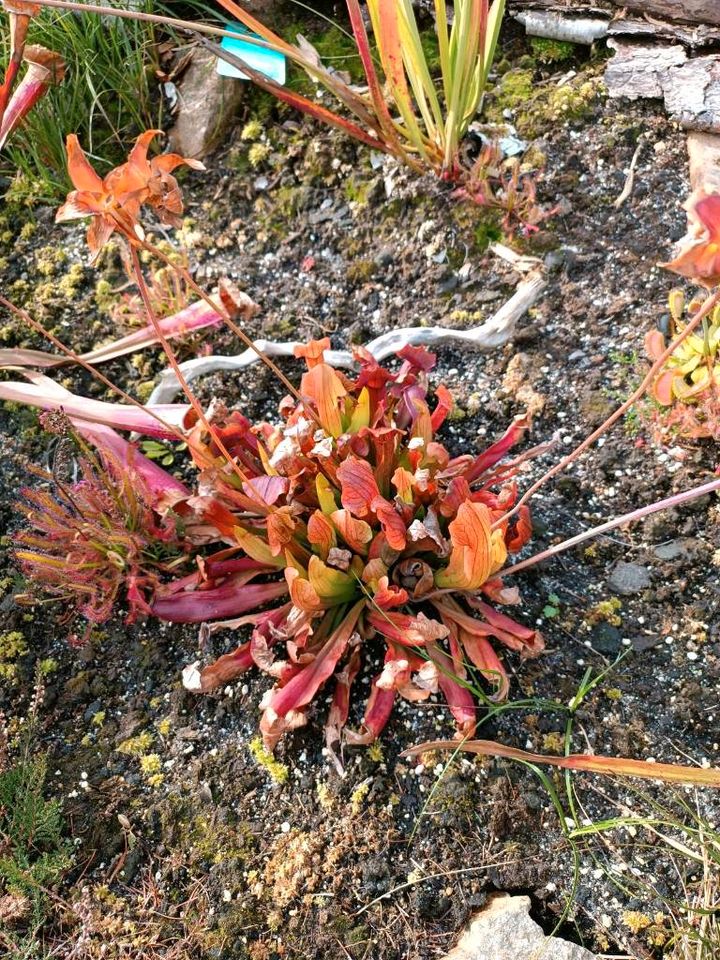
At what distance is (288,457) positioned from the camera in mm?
1838

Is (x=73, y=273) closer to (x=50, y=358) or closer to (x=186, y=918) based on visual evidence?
(x=50, y=358)

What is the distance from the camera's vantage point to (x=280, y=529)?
1857 mm

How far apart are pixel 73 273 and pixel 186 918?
2.02m

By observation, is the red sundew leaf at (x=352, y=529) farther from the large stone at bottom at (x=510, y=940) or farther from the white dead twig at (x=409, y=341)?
the large stone at bottom at (x=510, y=940)

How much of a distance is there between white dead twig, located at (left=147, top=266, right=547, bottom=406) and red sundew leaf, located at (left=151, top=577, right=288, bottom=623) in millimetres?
636

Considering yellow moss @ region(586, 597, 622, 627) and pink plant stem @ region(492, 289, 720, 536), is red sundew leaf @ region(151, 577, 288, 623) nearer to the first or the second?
pink plant stem @ region(492, 289, 720, 536)

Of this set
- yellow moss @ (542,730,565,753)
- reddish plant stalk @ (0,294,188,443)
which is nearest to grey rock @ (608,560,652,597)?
yellow moss @ (542,730,565,753)

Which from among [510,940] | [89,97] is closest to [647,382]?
[510,940]

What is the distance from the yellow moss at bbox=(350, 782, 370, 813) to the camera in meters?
1.81

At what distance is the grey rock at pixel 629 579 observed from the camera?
2.06 m

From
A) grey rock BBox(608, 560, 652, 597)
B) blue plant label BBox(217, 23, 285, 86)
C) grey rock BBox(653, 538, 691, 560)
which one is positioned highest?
blue plant label BBox(217, 23, 285, 86)

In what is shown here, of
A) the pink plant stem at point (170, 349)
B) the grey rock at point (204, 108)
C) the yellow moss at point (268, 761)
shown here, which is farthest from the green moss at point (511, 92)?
the yellow moss at point (268, 761)

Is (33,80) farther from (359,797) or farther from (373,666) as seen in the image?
(359,797)

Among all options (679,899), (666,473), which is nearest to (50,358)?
(666,473)
